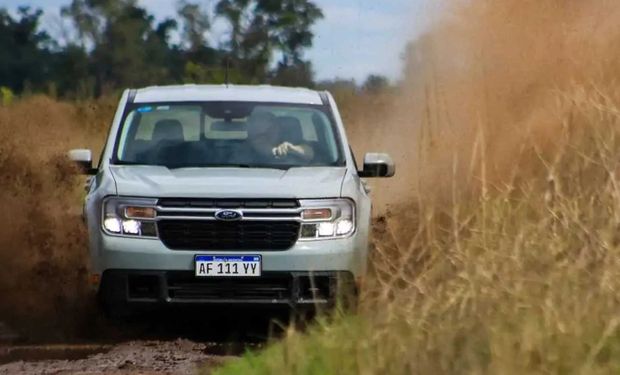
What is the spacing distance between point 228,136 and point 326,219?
1.39 m

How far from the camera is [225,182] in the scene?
1130 centimetres

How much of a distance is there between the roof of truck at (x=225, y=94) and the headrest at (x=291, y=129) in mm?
181

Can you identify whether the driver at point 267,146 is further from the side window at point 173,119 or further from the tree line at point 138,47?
the tree line at point 138,47

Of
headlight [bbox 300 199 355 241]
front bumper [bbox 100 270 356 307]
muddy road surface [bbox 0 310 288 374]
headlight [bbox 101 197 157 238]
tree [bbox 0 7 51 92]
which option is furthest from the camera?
tree [bbox 0 7 51 92]

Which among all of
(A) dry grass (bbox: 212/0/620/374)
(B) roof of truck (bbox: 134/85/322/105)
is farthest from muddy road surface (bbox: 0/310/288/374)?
(B) roof of truck (bbox: 134/85/322/105)

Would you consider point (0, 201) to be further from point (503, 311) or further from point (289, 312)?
point (503, 311)

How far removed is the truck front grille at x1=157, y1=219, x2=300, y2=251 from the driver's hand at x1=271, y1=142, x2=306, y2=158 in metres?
1.09

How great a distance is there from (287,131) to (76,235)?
2333 mm

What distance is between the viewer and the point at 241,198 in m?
11.2

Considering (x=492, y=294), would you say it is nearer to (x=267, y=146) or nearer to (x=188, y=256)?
(x=188, y=256)

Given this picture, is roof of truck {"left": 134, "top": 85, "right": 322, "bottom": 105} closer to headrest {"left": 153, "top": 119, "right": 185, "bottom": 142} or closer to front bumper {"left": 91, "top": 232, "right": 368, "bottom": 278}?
headrest {"left": 153, "top": 119, "right": 185, "bottom": 142}

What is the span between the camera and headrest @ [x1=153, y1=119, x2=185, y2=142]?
482 inches

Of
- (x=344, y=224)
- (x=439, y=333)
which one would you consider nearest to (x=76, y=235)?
(x=344, y=224)

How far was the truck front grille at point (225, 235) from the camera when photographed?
1111 cm
